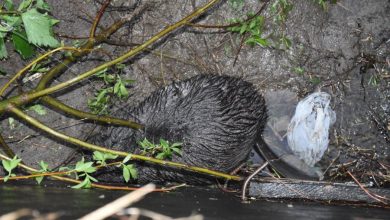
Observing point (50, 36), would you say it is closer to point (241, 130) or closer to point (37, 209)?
point (37, 209)

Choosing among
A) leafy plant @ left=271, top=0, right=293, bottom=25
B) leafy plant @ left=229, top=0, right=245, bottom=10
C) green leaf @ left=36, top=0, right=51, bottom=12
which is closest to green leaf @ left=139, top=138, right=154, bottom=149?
green leaf @ left=36, top=0, right=51, bottom=12

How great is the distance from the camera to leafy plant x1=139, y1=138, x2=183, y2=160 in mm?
3674

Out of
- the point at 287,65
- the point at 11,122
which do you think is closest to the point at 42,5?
the point at 11,122

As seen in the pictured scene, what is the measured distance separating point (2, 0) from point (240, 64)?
2.08 m

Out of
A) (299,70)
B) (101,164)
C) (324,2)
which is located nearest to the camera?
(101,164)

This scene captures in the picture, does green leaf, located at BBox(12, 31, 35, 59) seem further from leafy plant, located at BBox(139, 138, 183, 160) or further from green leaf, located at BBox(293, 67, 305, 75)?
green leaf, located at BBox(293, 67, 305, 75)

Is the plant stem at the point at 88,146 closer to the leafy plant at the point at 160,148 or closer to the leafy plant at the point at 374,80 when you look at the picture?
the leafy plant at the point at 160,148

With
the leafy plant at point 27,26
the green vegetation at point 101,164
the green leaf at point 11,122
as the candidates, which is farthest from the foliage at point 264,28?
the green leaf at point 11,122

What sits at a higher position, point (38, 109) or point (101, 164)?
point (38, 109)

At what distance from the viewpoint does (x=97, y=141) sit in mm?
4285

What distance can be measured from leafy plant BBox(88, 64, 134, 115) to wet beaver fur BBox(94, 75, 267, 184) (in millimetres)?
219

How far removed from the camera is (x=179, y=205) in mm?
3113

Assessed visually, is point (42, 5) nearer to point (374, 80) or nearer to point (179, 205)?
point (179, 205)

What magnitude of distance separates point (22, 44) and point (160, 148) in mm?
1276
